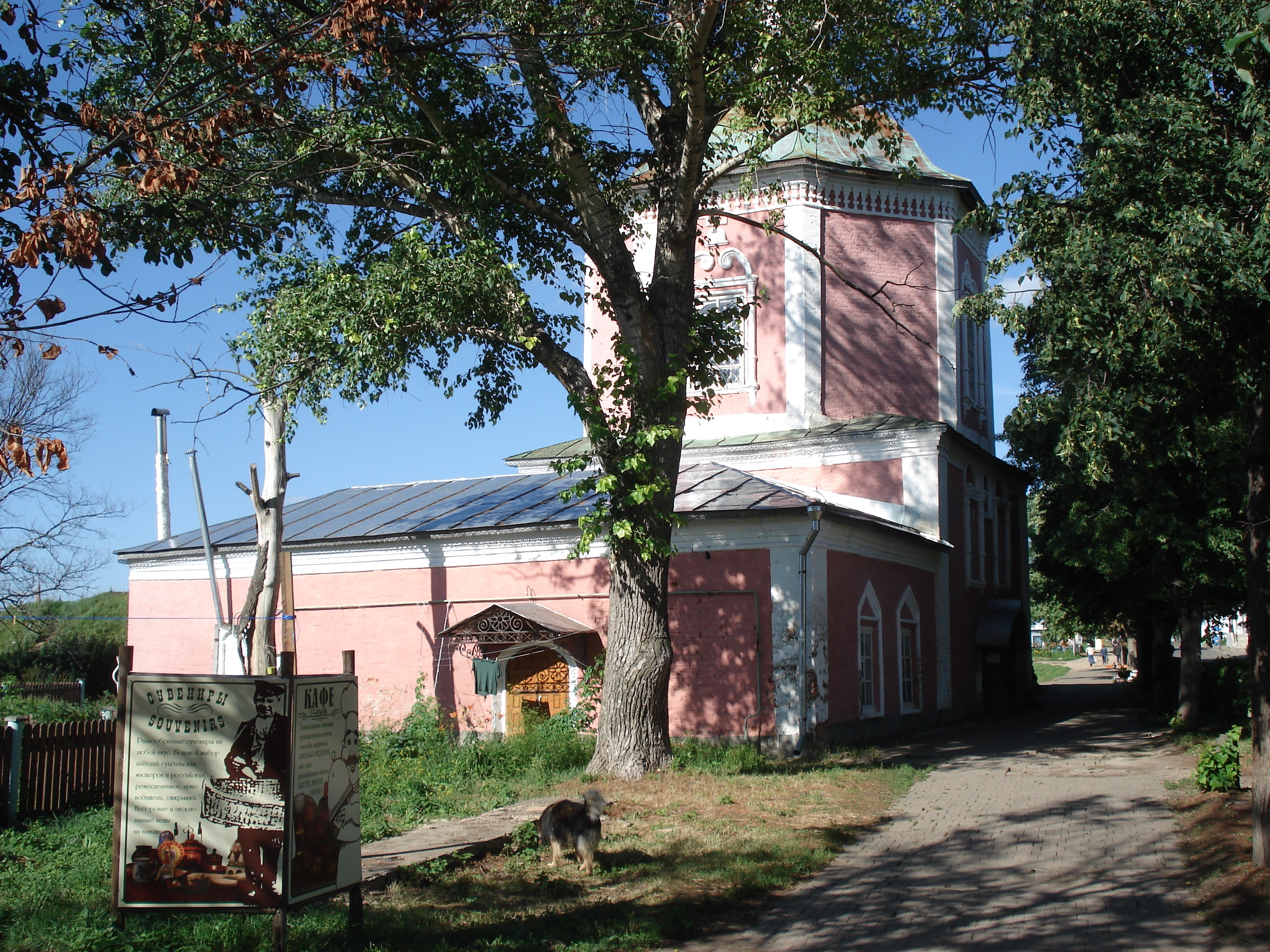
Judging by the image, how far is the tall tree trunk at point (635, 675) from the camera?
13.1 m

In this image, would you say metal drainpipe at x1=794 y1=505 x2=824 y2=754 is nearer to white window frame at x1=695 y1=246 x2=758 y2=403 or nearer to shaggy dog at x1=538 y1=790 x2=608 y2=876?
white window frame at x1=695 y1=246 x2=758 y2=403

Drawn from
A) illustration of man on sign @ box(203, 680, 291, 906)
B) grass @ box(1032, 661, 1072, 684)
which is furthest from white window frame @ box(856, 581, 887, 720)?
grass @ box(1032, 661, 1072, 684)

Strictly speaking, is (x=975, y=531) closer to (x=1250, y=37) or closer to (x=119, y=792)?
(x=1250, y=37)

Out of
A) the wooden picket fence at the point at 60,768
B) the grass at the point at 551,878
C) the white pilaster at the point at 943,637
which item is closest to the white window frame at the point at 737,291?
the white pilaster at the point at 943,637

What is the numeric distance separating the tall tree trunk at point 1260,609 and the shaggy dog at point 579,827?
4815mm

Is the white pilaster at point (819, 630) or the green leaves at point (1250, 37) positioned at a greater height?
the green leaves at point (1250, 37)

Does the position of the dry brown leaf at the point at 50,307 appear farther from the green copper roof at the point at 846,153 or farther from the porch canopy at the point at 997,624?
the porch canopy at the point at 997,624

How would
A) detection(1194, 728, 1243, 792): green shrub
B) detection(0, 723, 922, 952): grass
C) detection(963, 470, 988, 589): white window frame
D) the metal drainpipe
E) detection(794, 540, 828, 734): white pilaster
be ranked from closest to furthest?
1. detection(0, 723, 922, 952): grass
2. detection(1194, 728, 1243, 792): green shrub
3. the metal drainpipe
4. detection(794, 540, 828, 734): white pilaster
5. detection(963, 470, 988, 589): white window frame

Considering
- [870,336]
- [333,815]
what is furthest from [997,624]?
[333,815]

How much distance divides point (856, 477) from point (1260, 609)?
13054 millimetres

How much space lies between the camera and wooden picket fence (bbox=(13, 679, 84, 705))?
24.8 meters

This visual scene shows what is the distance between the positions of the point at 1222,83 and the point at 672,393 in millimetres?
6219

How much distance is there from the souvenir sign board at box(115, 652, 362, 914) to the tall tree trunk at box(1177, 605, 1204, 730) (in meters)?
17.3

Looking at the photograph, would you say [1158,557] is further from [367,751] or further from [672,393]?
[367,751]
